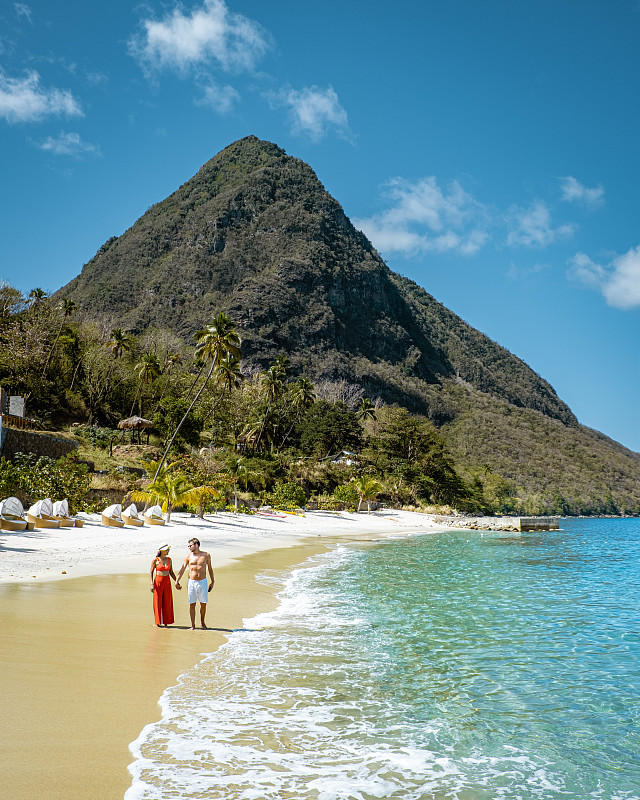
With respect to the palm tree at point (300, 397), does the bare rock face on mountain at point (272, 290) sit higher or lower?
higher

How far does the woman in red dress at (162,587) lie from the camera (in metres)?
9.36

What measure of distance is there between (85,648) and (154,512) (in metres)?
20.1

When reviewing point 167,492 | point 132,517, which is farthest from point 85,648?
point 167,492

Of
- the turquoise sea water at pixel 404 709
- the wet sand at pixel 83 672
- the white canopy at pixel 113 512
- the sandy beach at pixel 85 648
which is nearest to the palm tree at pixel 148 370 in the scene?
the white canopy at pixel 113 512

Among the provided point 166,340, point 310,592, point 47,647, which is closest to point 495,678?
point 47,647

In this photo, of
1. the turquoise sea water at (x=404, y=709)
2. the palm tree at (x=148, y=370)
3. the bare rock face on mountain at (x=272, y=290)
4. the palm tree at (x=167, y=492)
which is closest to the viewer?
the turquoise sea water at (x=404, y=709)

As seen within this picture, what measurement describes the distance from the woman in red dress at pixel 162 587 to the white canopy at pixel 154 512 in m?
17.9

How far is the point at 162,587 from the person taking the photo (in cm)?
948

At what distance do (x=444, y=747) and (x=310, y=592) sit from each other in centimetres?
930

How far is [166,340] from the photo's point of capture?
289 feet

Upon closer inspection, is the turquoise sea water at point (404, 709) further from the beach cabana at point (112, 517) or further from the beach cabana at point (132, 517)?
the beach cabana at point (132, 517)

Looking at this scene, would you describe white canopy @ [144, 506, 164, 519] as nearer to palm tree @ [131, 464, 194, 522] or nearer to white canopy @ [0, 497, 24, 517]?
palm tree @ [131, 464, 194, 522]

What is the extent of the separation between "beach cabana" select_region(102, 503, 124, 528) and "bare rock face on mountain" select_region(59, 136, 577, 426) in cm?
11095

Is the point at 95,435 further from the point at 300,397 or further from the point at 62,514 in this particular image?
the point at 300,397
